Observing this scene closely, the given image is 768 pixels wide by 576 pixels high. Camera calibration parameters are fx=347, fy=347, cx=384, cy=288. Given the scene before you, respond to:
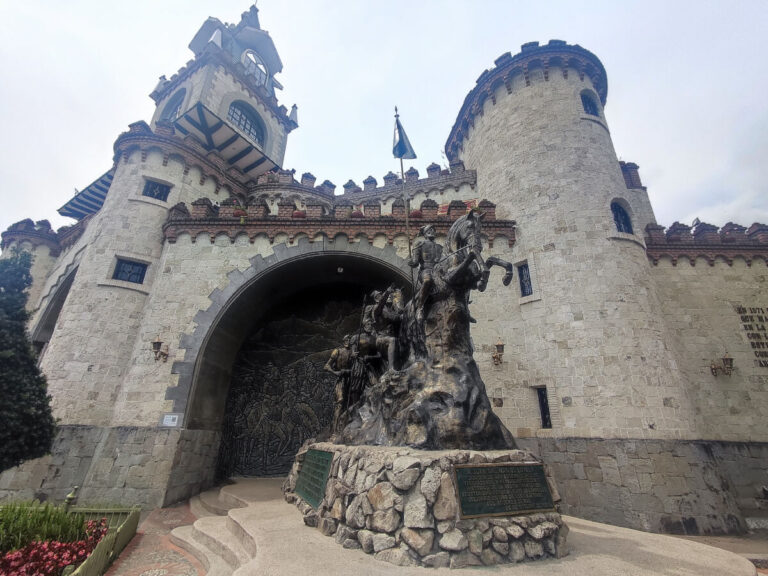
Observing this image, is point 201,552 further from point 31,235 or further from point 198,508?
point 31,235

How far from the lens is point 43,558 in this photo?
185 inches

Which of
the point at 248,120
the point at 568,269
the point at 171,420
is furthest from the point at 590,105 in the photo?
the point at 248,120

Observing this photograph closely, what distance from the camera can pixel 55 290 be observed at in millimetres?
15828

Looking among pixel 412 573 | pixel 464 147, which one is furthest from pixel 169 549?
pixel 464 147

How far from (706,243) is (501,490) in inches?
610

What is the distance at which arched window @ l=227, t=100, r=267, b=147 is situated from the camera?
23.9 meters

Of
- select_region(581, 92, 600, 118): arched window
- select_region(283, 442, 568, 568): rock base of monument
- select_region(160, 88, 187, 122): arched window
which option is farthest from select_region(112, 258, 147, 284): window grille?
select_region(581, 92, 600, 118): arched window

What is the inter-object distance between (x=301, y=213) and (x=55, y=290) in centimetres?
1231

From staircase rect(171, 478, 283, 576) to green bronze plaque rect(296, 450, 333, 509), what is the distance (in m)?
1.04

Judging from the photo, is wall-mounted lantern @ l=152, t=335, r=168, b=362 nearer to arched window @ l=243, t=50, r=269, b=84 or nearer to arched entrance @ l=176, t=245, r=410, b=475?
arched entrance @ l=176, t=245, r=410, b=475

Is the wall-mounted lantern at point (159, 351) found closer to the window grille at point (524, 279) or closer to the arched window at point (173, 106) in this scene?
the window grille at point (524, 279)

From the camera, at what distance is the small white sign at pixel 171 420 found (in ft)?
34.6

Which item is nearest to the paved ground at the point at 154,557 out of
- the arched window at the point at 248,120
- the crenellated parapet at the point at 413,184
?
the crenellated parapet at the point at 413,184

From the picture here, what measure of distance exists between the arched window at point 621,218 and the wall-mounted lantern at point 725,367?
531cm
